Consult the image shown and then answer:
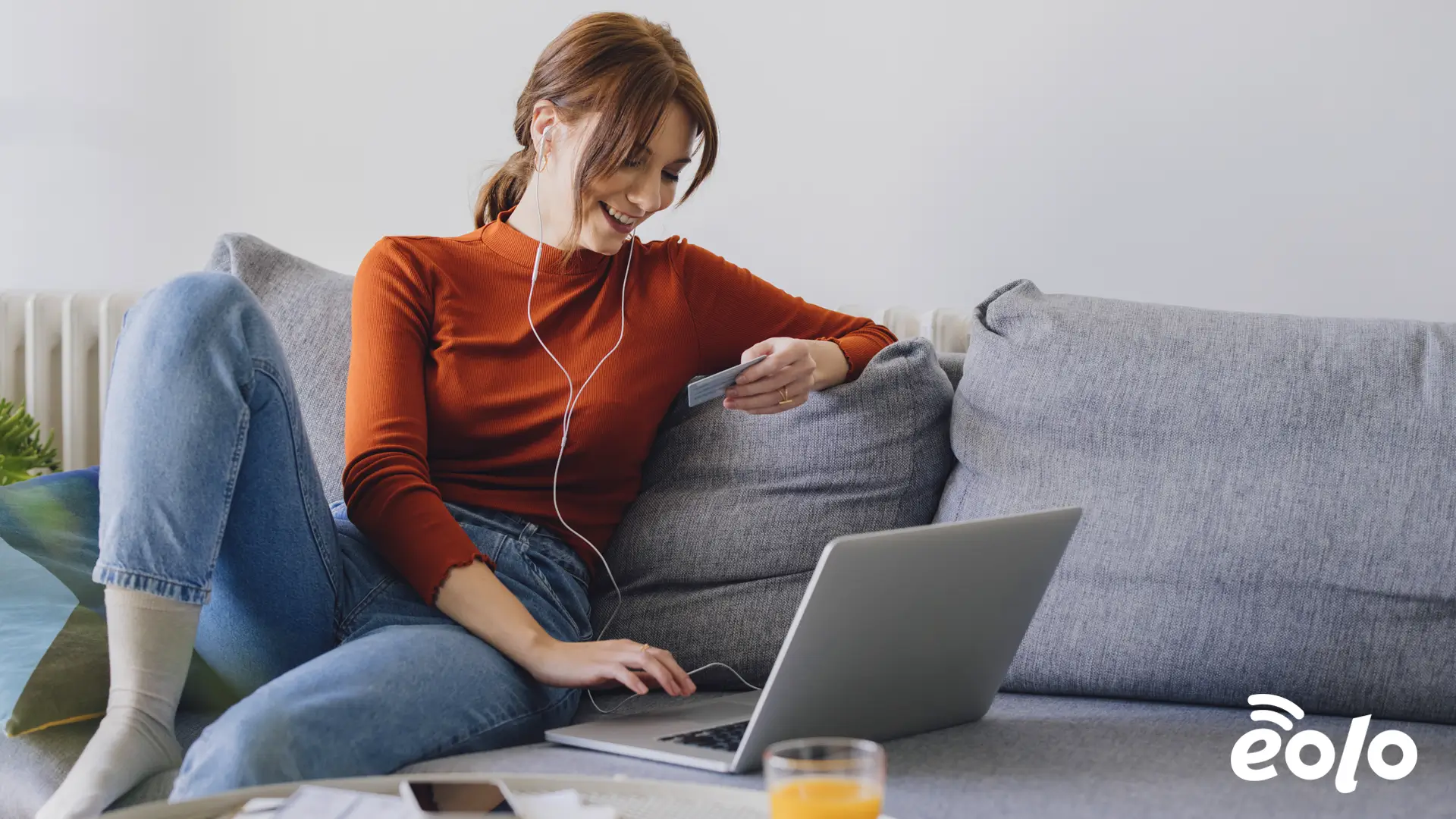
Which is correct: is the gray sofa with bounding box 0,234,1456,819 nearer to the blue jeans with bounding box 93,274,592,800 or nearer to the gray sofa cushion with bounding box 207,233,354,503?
the blue jeans with bounding box 93,274,592,800

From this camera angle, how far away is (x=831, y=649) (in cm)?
95

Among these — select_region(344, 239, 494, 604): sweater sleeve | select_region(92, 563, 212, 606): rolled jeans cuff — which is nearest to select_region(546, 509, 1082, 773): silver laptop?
select_region(344, 239, 494, 604): sweater sleeve

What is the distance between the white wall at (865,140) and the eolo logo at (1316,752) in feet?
2.58

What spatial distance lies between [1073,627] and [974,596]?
318mm

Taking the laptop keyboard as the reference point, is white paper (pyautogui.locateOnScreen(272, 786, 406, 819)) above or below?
above

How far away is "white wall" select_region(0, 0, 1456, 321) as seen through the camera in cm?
174

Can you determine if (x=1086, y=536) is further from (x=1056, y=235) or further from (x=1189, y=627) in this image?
(x=1056, y=235)

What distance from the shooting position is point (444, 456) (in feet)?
4.67

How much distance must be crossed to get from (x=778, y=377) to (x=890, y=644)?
1.45 feet

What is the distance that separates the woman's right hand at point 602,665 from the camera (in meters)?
1.12

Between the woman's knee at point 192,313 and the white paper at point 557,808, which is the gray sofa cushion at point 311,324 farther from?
the white paper at point 557,808

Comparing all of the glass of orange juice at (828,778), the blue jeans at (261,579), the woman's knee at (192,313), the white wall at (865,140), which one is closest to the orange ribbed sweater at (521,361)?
the blue jeans at (261,579)

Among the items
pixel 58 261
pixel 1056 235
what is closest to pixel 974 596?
pixel 1056 235

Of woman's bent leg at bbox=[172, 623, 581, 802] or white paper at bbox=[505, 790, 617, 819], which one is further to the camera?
woman's bent leg at bbox=[172, 623, 581, 802]
